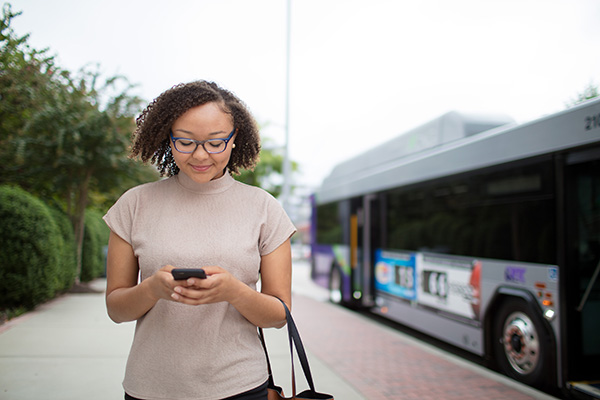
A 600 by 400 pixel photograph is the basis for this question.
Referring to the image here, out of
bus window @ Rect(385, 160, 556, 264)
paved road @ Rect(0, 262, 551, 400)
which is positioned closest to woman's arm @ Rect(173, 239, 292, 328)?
paved road @ Rect(0, 262, 551, 400)

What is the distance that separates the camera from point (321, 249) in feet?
47.7

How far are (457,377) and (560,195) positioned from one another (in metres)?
2.22

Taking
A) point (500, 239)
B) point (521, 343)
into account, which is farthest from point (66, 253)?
point (521, 343)

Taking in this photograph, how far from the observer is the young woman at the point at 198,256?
1669 millimetres

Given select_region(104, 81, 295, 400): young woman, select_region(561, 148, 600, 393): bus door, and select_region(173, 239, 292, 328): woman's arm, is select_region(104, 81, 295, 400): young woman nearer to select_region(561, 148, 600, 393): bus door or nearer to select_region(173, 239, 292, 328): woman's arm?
select_region(173, 239, 292, 328): woman's arm

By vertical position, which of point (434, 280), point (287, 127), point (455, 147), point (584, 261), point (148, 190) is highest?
point (287, 127)

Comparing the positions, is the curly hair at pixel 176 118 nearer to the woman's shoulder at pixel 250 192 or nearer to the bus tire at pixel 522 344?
the woman's shoulder at pixel 250 192

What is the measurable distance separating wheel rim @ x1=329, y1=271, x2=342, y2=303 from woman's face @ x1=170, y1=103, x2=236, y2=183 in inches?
434

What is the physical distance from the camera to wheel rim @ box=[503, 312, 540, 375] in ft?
19.0

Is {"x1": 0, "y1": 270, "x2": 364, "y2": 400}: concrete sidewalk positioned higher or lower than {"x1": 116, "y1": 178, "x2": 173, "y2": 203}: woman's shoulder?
lower

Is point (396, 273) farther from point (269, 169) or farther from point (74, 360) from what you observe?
point (269, 169)

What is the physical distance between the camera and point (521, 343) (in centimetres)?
601

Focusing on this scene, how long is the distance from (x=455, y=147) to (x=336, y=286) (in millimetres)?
6220

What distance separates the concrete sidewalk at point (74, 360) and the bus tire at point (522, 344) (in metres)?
1.92
